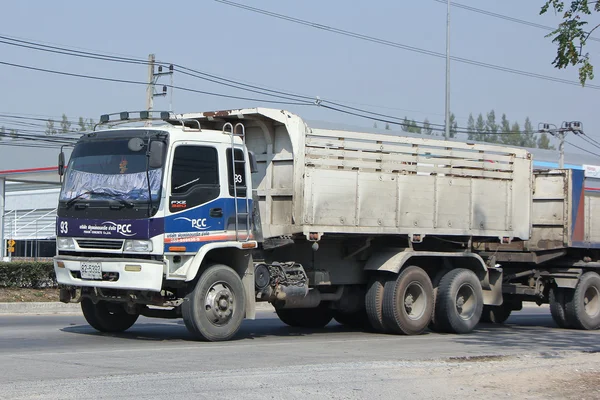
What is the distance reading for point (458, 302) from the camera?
50.9ft

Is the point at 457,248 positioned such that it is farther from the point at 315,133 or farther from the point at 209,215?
the point at 209,215

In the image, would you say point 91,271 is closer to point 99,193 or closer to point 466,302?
point 99,193

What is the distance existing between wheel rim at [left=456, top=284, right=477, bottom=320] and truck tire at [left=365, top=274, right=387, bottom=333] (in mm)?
1616

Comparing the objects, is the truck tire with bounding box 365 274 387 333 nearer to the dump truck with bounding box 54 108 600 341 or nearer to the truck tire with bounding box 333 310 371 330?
the dump truck with bounding box 54 108 600 341

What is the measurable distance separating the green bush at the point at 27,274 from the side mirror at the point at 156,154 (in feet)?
32.0

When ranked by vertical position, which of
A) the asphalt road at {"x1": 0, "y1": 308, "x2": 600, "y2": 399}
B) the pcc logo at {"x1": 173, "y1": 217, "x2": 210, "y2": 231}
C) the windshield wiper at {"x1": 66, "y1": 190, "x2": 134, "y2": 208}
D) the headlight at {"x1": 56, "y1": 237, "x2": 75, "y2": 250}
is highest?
the windshield wiper at {"x1": 66, "y1": 190, "x2": 134, "y2": 208}

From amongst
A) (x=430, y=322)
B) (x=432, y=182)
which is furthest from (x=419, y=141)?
(x=430, y=322)

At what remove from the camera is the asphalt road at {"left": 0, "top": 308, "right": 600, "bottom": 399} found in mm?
8094

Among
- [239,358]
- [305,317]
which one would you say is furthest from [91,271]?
[305,317]

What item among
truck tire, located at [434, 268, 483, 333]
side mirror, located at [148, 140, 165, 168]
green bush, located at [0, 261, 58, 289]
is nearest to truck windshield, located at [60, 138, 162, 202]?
side mirror, located at [148, 140, 165, 168]

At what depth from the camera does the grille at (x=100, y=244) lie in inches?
470

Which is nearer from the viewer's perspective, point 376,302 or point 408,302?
point 376,302

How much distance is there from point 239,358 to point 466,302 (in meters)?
6.24

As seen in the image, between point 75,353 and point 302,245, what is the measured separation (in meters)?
4.52
